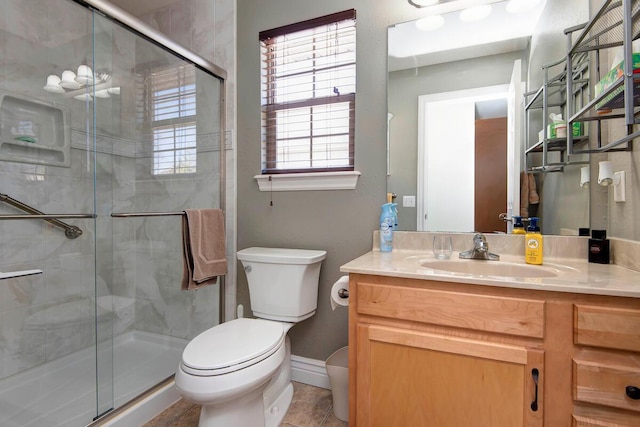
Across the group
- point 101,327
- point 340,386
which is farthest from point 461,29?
point 101,327

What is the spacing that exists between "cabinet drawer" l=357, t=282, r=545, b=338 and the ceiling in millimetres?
1137

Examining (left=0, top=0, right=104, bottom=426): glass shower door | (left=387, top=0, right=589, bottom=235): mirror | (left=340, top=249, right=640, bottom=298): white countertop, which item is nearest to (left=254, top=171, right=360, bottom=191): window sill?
(left=387, top=0, right=589, bottom=235): mirror

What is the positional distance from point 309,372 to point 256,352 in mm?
757

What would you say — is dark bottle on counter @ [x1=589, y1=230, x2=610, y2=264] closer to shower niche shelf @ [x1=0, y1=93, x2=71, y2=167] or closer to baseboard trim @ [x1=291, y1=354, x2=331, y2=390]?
baseboard trim @ [x1=291, y1=354, x2=331, y2=390]

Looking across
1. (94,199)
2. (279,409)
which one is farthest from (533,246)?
(94,199)

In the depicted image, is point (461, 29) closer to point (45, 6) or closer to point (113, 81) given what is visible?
point (113, 81)

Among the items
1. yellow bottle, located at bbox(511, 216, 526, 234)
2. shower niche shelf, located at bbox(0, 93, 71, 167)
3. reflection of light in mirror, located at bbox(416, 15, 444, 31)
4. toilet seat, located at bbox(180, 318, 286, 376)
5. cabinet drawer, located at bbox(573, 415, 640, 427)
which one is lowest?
cabinet drawer, located at bbox(573, 415, 640, 427)

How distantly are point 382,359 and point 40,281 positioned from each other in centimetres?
188

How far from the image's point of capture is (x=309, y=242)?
1.76 metres

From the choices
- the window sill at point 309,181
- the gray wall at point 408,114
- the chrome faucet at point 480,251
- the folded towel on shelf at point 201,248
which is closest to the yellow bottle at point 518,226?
the chrome faucet at point 480,251

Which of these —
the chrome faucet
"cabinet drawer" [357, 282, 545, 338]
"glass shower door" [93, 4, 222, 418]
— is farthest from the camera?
"glass shower door" [93, 4, 222, 418]

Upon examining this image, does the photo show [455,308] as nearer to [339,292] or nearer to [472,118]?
[339,292]

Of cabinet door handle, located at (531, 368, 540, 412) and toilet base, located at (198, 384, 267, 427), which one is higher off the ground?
cabinet door handle, located at (531, 368, 540, 412)

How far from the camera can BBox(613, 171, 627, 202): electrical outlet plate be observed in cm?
111
